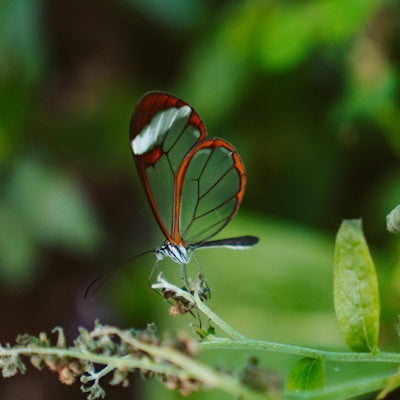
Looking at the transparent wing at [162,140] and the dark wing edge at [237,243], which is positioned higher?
the transparent wing at [162,140]

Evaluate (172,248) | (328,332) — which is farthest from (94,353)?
(328,332)

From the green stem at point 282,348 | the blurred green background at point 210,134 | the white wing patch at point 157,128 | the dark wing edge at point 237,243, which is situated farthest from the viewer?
the blurred green background at point 210,134

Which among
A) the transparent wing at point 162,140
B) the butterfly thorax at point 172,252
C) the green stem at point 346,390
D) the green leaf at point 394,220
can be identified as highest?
the transparent wing at point 162,140

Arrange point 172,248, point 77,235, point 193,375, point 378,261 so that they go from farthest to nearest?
1. point 77,235
2. point 378,261
3. point 172,248
4. point 193,375

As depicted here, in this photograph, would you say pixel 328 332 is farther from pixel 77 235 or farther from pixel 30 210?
pixel 30 210

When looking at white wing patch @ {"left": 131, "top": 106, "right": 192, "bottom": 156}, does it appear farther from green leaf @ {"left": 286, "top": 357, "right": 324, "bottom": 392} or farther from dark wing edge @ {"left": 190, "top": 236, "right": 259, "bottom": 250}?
green leaf @ {"left": 286, "top": 357, "right": 324, "bottom": 392}

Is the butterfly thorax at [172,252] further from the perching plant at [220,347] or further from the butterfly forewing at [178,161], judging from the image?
the perching plant at [220,347]

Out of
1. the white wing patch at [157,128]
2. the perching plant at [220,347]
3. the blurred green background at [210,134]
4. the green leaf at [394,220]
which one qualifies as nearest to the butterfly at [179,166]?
the white wing patch at [157,128]

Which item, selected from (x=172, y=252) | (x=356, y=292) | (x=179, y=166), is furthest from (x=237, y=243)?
(x=356, y=292)
